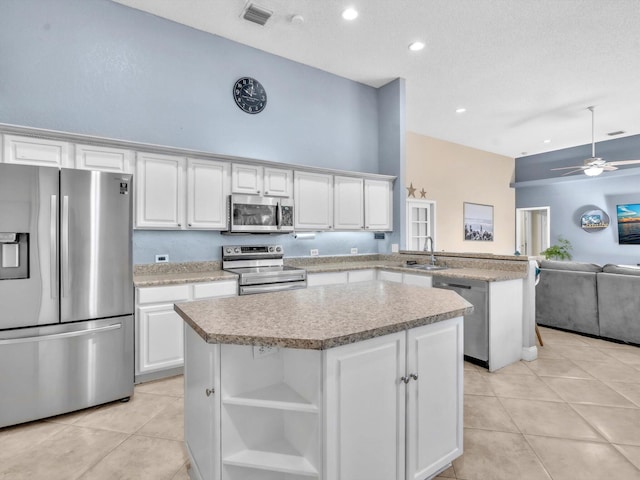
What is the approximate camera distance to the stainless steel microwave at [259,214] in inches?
139

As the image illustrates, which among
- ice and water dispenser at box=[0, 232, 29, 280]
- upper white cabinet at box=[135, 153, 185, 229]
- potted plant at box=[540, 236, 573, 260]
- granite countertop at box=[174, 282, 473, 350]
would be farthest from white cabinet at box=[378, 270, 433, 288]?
potted plant at box=[540, 236, 573, 260]

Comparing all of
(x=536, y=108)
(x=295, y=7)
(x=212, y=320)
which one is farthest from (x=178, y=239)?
(x=536, y=108)

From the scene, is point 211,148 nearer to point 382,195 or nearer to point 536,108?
point 382,195

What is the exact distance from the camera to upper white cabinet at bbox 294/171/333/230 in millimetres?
4039

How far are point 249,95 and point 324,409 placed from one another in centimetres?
378

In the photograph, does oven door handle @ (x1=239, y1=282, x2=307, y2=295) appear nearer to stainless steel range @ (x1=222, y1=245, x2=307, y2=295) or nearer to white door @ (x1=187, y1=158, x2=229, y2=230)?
stainless steel range @ (x1=222, y1=245, x2=307, y2=295)

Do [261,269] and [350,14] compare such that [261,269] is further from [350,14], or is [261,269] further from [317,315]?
[350,14]

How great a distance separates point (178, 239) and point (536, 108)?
19.5 ft

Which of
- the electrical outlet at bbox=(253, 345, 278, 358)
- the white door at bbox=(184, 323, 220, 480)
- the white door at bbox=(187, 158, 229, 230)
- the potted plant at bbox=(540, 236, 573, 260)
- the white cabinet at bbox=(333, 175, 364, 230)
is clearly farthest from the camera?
the potted plant at bbox=(540, 236, 573, 260)

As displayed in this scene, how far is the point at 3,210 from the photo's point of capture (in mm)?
2150

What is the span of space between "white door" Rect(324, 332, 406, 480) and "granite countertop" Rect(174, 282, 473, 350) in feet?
0.24

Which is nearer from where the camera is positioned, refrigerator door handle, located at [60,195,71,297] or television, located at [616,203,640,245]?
refrigerator door handle, located at [60,195,71,297]

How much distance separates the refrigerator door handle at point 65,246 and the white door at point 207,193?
1093 mm

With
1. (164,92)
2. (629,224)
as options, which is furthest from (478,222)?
(164,92)
